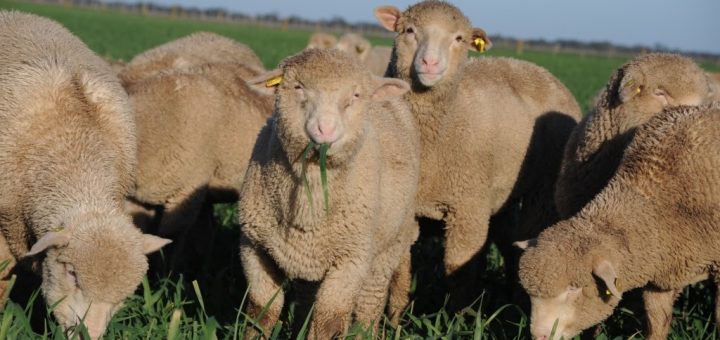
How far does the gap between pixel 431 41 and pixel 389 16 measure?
1.79 ft

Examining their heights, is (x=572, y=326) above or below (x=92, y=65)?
below

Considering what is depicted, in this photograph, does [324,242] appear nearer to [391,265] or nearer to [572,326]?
[391,265]

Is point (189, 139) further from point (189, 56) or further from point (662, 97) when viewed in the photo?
point (662, 97)

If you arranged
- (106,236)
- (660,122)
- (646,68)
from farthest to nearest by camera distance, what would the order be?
1. (646,68)
2. (660,122)
3. (106,236)

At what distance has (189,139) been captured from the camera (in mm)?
6844

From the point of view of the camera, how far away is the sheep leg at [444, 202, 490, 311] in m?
6.42

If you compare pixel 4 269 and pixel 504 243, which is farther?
pixel 504 243

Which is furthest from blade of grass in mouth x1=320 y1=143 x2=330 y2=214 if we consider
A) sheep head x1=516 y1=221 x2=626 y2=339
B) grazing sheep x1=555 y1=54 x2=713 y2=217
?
grazing sheep x1=555 y1=54 x2=713 y2=217

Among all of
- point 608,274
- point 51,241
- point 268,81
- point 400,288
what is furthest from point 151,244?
point 608,274

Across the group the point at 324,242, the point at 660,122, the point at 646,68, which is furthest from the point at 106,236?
the point at 646,68

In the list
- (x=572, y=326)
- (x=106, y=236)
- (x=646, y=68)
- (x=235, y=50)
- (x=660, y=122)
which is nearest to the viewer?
(x=106, y=236)

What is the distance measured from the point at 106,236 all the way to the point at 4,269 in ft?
3.65

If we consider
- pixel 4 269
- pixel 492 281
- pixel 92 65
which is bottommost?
pixel 492 281

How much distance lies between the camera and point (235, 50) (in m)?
8.87
